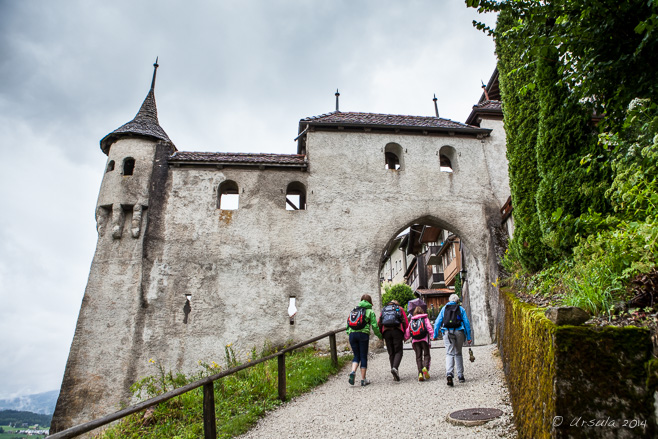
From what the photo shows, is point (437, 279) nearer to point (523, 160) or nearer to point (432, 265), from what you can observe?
point (432, 265)

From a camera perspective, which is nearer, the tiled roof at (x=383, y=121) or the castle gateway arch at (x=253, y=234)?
the castle gateway arch at (x=253, y=234)

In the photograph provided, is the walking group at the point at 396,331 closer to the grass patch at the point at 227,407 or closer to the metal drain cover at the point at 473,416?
the grass patch at the point at 227,407

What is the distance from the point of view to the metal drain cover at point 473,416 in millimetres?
4754

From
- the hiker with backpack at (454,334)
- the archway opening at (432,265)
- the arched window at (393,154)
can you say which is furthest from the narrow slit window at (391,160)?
the hiker with backpack at (454,334)

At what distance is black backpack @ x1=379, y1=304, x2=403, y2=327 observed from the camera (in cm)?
784

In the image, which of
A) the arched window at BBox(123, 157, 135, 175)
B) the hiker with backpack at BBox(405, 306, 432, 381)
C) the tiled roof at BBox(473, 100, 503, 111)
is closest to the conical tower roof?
the arched window at BBox(123, 157, 135, 175)

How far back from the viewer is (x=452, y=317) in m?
7.29

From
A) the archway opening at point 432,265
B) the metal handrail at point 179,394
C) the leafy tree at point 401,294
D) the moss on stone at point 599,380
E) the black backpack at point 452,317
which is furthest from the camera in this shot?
the leafy tree at point 401,294

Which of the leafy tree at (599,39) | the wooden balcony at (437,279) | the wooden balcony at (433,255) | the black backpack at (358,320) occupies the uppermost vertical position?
the wooden balcony at (433,255)

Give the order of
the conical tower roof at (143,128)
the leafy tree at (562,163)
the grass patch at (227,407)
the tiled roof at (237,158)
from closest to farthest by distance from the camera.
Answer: the grass patch at (227,407) → the leafy tree at (562,163) → the tiled roof at (237,158) → the conical tower roof at (143,128)

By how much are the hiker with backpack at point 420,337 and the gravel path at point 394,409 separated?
22 centimetres

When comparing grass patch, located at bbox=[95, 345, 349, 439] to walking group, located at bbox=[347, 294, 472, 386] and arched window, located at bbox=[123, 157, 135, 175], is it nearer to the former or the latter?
walking group, located at bbox=[347, 294, 472, 386]

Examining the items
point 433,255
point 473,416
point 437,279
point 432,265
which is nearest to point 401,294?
point 433,255

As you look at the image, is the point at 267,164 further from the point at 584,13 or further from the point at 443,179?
the point at 584,13
